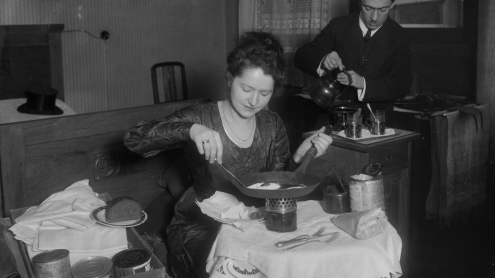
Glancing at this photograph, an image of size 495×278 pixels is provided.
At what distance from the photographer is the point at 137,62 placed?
5.89 m

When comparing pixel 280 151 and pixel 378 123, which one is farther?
pixel 378 123

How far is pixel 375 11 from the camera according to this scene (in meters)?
3.25

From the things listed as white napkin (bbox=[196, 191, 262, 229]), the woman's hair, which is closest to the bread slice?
white napkin (bbox=[196, 191, 262, 229])

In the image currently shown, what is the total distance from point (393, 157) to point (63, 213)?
73.0 inches

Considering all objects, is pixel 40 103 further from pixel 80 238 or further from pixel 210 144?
pixel 210 144

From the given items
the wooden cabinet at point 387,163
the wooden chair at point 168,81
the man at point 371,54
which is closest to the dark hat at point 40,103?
the wooden chair at point 168,81

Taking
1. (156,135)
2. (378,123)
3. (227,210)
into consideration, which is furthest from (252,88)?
(378,123)

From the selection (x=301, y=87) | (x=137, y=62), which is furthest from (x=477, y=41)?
(x=137, y=62)

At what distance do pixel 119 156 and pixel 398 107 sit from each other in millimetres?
2145

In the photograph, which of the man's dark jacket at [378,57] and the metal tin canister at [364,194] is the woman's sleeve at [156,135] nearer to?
the metal tin canister at [364,194]

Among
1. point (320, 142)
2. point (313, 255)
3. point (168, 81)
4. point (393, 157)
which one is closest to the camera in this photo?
point (313, 255)

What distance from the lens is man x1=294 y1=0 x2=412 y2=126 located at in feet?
10.7

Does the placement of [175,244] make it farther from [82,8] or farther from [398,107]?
[82,8]

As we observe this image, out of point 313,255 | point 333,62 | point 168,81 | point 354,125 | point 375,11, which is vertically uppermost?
point 375,11
